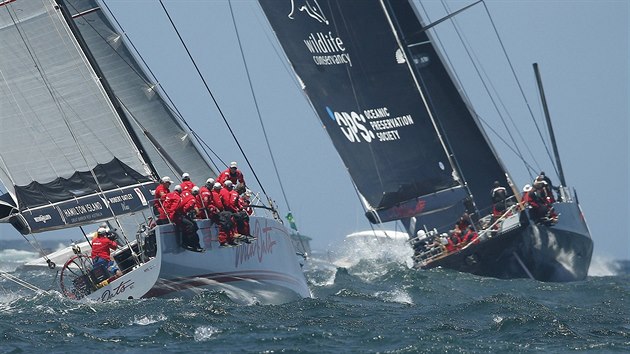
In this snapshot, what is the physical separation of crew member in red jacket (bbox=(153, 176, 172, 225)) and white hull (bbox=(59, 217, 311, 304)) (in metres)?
0.33

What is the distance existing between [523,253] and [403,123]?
14.2 ft

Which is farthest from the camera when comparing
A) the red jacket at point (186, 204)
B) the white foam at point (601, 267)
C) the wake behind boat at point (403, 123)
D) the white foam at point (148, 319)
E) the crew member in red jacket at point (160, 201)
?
the white foam at point (601, 267)

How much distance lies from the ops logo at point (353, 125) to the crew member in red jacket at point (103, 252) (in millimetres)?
12019

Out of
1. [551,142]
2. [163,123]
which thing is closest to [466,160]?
[551,142]

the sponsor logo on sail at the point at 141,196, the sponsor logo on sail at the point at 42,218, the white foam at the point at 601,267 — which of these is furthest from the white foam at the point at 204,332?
the white foam at the point at 601,267

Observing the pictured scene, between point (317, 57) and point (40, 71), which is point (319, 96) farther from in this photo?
point (40, 71)

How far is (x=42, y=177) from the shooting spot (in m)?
19.6

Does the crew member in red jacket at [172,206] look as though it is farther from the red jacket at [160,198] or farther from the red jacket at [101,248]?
the red jacket at [101,248]

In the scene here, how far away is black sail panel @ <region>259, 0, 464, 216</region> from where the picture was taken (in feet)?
94.8

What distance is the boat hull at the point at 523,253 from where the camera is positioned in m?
26.2

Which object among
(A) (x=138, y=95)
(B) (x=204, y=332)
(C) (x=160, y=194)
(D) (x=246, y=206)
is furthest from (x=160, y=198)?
(A) (x=138, y=95)

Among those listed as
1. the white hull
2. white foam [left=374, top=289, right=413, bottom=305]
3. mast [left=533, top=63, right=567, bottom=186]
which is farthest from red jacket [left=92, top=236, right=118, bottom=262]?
mast [left=533, top=63, right=567, bottom=186]

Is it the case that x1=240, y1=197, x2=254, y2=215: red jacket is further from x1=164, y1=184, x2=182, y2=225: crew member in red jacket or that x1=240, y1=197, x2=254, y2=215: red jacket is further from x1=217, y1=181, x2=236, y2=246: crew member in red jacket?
x1=164, y1=184, x2=182, y2=225: crew member in red jacket

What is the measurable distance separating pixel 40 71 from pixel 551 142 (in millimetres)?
13770
